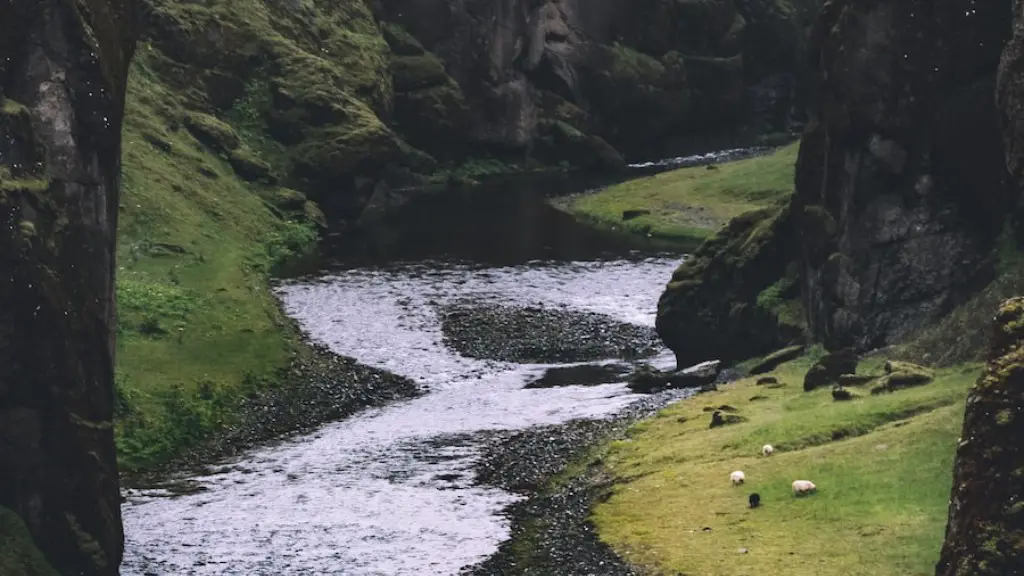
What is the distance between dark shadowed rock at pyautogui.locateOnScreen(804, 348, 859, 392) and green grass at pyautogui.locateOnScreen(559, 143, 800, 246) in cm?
5658

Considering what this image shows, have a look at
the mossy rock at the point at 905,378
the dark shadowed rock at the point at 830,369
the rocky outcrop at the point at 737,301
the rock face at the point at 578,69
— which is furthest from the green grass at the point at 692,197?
the mossy rock at the point at 905,378

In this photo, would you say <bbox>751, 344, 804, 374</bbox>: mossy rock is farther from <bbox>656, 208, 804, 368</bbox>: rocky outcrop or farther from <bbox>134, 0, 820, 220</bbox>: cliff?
<bbox>134, 0, 820, 220</bbox>: cliff

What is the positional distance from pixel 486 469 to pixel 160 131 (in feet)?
227

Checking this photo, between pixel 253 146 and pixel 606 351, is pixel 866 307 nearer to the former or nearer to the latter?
pixel 606 351

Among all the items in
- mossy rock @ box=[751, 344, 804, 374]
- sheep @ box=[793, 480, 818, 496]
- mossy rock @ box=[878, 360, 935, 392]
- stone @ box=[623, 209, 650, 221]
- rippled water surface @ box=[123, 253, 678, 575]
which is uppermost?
mossy rock @ box=[878, 360, 935, 392]

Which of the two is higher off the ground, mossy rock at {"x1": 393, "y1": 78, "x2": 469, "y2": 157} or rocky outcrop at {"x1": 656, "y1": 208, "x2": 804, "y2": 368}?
mossy rock at {"x1": 393, "y1": 78, "x2": 469, "y2": 157}

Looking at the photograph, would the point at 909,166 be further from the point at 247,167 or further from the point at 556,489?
the point at 247,167

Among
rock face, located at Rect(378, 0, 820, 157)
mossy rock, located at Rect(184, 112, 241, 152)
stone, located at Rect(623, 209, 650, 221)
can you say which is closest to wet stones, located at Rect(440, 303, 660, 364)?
stone, located at Rect(623, 209, 650, 221)

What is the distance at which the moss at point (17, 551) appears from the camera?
40.9 meters

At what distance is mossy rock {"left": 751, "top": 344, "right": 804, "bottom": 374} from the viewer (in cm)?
7356

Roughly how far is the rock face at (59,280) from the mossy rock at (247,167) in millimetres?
76818

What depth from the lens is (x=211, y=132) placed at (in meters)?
126

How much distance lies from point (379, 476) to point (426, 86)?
356ft

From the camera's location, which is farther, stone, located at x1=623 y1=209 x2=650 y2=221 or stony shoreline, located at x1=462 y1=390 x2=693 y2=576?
stone, located at x1=623 y1=209 x2=650 y2=221
